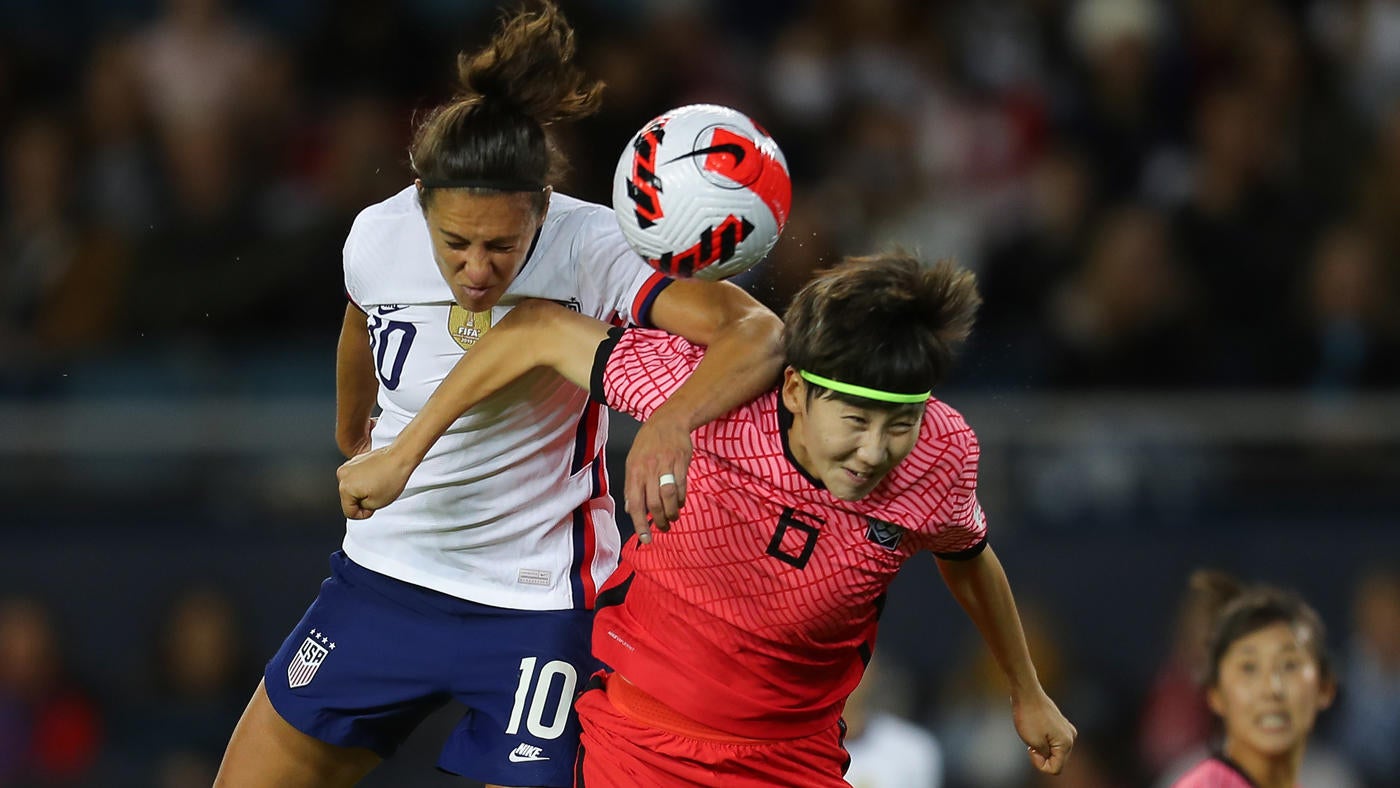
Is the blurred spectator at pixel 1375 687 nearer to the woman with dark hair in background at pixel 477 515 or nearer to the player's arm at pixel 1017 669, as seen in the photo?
the player's arm at pixel 1017 669

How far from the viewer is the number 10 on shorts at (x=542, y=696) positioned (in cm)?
340

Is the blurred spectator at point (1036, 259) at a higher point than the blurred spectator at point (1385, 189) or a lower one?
lower

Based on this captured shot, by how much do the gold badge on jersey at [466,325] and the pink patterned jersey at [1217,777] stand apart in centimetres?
173

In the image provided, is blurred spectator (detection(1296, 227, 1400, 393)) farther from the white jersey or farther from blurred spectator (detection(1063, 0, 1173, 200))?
the white jersey

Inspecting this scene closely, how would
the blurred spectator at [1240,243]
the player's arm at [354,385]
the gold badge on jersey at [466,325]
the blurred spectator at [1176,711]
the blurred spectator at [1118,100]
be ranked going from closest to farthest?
the gold badge on jersey at [466,325] → the player's arm at [354,385] → the blurred spectator at [1176,711] → the blurred spectator at [1240,243] → the blurred spectator at [1118,100]

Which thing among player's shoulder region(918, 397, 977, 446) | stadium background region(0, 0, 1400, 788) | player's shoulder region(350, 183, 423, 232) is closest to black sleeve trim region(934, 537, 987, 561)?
player's shoulder region(918, 397, 977, 446)

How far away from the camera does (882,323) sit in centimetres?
292

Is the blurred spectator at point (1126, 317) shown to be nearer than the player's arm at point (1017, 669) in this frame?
No

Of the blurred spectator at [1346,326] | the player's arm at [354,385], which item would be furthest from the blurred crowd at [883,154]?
the player's arm at [354,385]

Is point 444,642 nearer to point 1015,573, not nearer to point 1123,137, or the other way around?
point 1015,573

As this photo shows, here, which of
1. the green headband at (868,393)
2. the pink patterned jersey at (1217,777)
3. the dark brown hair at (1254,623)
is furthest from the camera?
the dark brown hair at (1254,623)

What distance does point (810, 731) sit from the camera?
321cm

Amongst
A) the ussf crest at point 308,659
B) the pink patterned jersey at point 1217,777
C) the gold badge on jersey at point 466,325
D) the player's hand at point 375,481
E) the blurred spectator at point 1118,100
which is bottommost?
the ussf crest at point 308,659

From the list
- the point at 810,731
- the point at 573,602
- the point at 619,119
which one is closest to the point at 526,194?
the point at 573,602
